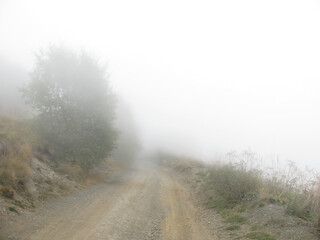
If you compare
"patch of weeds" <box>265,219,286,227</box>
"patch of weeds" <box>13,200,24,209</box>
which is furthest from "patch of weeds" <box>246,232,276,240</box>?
"patch of weeds" <box>13,200,24,209</box>

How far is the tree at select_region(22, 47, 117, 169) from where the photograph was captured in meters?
15.4

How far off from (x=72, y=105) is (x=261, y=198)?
1300 cm

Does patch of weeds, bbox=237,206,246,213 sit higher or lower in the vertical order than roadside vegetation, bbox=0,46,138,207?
lower

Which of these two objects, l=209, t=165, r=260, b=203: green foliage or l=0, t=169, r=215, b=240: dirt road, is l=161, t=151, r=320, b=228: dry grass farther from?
l=0, t=169, r=215, b=240: dirt road

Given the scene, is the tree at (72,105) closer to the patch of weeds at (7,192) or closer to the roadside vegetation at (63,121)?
the roadside vegetation at (63,121)

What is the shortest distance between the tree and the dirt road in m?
4.49

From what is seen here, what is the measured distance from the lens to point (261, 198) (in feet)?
31.2

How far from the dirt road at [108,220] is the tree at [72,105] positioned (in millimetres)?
4495

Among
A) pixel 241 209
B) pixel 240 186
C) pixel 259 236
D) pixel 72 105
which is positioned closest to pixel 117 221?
pixel 259 236

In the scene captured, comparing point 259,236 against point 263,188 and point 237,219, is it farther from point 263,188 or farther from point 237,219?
point 263,188

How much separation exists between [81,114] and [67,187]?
5.85m

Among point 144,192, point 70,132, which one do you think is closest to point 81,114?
point 70,132

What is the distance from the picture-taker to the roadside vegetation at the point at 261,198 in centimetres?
723

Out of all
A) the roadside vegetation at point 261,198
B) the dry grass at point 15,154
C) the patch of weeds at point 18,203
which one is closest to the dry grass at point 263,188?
the roadside vegetation at point 261,198
